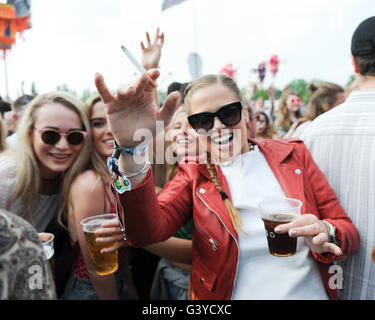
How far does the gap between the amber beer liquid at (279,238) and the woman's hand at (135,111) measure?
72 centimetres

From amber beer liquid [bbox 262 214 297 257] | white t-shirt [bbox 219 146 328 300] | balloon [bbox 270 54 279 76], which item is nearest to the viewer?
amber beer liquid [bbox 262 214 297 257]

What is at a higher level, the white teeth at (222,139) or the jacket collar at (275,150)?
the white teeth at (222,139)

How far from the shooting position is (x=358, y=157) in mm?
1810

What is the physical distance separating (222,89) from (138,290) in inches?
80.3

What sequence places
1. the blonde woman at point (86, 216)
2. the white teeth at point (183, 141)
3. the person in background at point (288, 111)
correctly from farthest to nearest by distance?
the person in background at point (288, 111) < the white teeth at point (183, 141) < the blonde woman at point (86, 216)

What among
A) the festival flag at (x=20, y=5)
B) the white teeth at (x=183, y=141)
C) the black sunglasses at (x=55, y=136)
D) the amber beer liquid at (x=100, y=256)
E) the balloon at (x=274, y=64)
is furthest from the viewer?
the balloon at (x=274, y=64)

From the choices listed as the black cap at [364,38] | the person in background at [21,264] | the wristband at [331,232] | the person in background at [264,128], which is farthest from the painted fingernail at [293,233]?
the person in background at [264,128]

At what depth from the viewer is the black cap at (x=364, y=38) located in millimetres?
1812

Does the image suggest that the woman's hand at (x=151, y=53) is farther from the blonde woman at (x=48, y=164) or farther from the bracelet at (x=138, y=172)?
the bracelet at (x=138, y=172)

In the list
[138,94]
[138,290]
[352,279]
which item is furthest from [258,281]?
[138,290]

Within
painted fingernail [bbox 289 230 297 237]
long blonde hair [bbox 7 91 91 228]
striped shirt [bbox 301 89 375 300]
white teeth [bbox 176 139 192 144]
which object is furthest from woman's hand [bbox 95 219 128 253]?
striped shirt [bbox 301 89 375 300]

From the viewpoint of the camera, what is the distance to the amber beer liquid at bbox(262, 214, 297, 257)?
1.36 m

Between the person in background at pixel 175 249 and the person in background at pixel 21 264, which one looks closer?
the person in background at pixel 21 264

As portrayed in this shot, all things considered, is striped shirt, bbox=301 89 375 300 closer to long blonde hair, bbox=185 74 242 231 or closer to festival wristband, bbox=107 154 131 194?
long blonde hair, bbox=185 74 242 231
